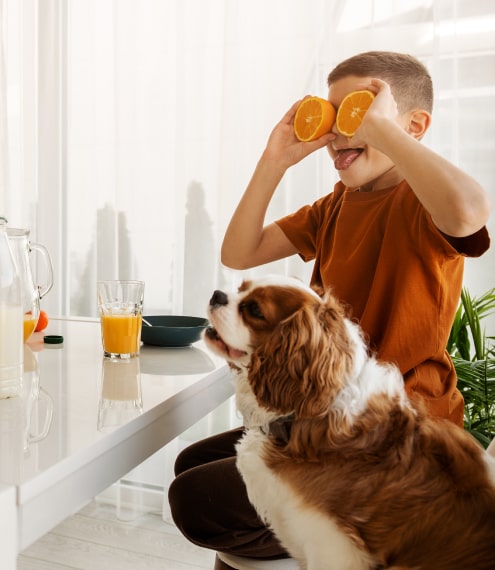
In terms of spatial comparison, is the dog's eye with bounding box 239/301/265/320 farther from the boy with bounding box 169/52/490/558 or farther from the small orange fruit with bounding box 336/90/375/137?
the small orange fruit with bounding box 336/90/375/137

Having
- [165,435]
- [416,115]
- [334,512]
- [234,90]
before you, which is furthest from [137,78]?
[334,512]

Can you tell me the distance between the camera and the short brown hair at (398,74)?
4.56 feet

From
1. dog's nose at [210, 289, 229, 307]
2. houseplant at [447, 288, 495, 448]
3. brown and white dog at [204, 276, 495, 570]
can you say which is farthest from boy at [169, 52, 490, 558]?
houseplant at [447, 288, 495, 448]

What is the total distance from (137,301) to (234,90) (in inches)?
59.1

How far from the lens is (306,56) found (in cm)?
243

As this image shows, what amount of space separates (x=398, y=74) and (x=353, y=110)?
219mm

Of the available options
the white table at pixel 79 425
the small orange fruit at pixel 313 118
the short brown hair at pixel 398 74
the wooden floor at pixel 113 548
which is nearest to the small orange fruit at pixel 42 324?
the white table at pixel 79 425

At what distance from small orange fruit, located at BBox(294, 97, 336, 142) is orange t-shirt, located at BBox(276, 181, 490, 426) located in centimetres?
19

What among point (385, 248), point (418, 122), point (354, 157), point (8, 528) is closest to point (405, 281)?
point (385, 248)

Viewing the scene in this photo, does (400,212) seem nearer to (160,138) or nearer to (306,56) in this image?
(306,56)

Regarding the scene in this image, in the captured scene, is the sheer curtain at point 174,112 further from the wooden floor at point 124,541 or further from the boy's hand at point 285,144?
the boy's hand at point 285,144

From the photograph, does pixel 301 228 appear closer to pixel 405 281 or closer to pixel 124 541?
pixel 405 281

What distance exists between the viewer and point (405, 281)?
1237 mm

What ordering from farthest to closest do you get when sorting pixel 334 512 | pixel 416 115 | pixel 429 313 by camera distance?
pixel 416 115 → pixel 429 313 → pixel 334 512
